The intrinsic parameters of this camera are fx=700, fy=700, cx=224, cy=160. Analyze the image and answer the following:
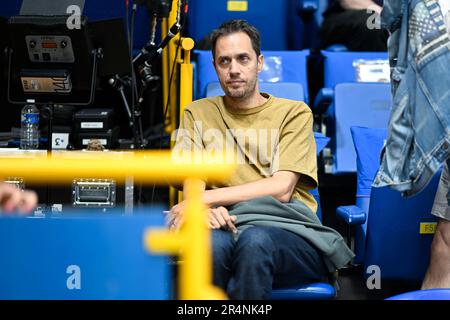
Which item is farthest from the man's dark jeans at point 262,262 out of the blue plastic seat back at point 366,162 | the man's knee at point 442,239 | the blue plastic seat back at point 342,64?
the blue plastic seat back at point 342,64

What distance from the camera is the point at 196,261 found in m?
0.94

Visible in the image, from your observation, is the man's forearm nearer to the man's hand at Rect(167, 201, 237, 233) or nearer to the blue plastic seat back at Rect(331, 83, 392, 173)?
the man's hand at Rect(167, 201, 237, 233)

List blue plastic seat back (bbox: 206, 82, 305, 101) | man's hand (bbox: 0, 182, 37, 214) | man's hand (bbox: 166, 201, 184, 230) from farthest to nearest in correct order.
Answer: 1. blue plastic seat back (bbox: 206, 82, 305, 101)
2. man's hand (bbox: 166, 201, 184, 230)
3. man's hand (bbox: 0, 182, 37, 214)

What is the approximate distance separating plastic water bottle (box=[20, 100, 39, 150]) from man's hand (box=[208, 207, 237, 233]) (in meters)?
1.17

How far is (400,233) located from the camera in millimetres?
2338

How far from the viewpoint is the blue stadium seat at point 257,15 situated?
12.7ft

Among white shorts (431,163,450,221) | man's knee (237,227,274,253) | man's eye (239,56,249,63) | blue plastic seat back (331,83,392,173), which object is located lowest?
man's knee (237,227,274,253)

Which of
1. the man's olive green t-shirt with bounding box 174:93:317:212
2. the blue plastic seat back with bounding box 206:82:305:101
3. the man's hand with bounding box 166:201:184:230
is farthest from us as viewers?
the blue plastic seat back with bounding box 206:82:305:101

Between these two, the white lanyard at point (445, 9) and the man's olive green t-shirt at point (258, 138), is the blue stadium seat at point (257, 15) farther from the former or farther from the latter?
the white lanyard at point (445, 9)

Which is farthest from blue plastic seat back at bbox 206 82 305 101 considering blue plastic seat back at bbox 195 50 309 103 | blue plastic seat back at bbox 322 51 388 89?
blue plastic seat back at bbox 322 51 388 89

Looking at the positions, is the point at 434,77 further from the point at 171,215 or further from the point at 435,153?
the point at 171,215

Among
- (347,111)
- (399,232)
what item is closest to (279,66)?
(347,111)

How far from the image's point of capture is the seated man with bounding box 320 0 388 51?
3740 millimetres
